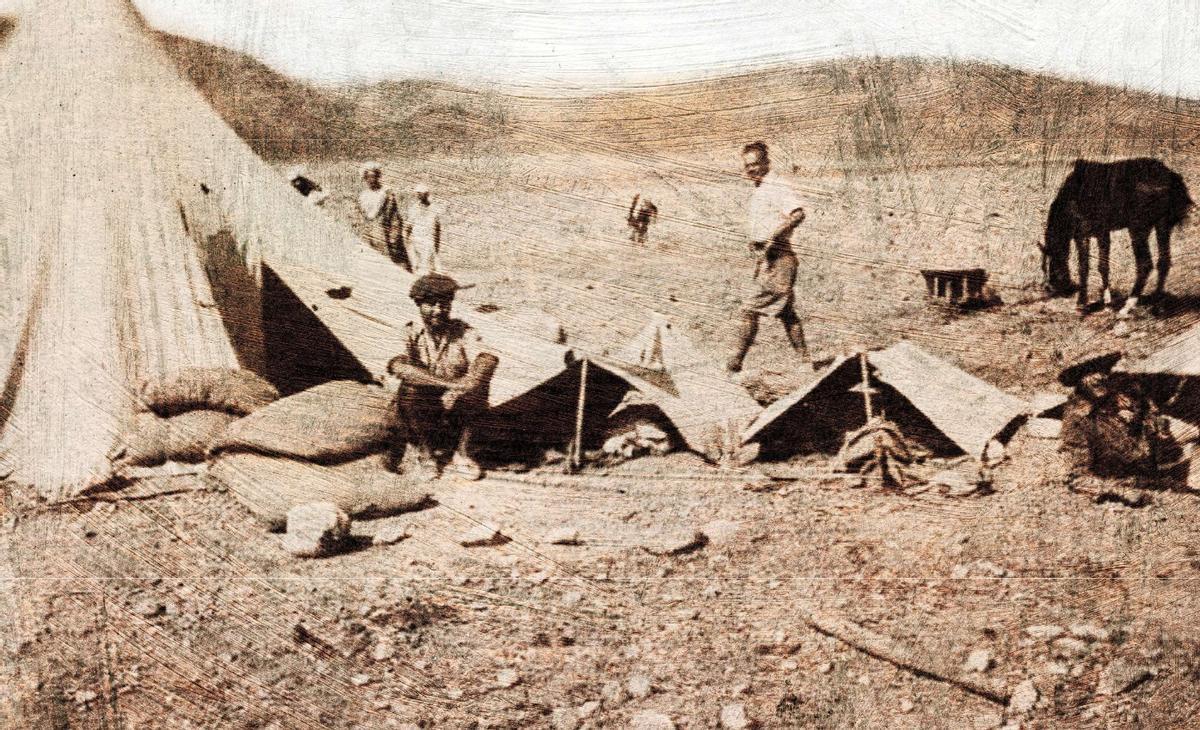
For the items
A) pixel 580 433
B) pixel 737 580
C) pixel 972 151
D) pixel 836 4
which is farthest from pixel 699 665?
pixel 836 4

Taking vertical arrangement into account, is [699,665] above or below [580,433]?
below

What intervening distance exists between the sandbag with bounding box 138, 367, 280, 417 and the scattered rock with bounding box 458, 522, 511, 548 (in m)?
0.60

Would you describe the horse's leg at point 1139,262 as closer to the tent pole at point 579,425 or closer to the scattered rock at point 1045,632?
the scattered rock at point 1045,632

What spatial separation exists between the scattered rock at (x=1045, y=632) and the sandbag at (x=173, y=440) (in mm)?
2094

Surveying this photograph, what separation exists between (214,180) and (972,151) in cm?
186

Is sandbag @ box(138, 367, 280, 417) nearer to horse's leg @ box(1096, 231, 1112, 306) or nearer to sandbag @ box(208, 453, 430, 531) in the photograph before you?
sandbag @ box(208, 453, 430, 531)

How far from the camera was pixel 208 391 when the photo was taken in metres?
2.40

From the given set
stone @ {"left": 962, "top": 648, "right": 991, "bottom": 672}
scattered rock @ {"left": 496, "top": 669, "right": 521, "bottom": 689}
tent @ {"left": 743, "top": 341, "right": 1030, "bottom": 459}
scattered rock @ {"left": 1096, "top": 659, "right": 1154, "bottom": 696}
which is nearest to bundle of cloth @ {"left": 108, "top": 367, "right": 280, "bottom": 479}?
scattered rock @ {"left": 496, "top": 669, "right": 521, "bottom": 689}

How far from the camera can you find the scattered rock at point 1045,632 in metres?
2.40

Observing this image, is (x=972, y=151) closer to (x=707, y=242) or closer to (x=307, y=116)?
(x=707, y=242)

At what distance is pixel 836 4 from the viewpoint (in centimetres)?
226

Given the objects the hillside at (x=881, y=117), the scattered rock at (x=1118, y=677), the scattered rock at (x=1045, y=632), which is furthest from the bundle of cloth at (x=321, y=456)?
the scattered rock at (x=1118, y=677)

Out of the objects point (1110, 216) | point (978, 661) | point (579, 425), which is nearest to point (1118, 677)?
point (978, 661)

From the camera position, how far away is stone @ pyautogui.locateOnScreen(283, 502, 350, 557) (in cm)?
238
